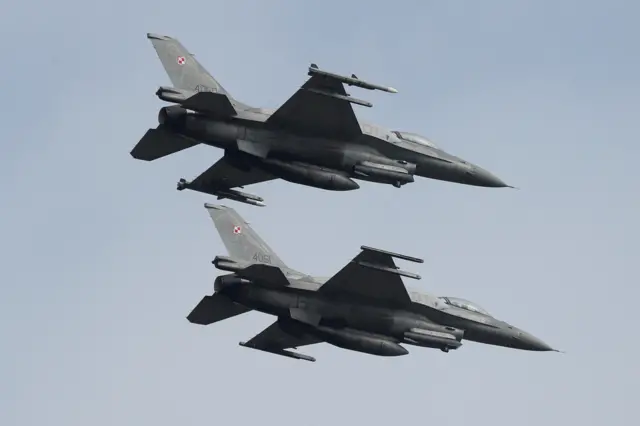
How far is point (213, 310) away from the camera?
221 feet

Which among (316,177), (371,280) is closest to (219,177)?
(316,177)

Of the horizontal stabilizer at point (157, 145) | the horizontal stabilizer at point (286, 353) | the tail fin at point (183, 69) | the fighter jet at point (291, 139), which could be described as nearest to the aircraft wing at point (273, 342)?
the horizontal stabilizer at point (286, 353)

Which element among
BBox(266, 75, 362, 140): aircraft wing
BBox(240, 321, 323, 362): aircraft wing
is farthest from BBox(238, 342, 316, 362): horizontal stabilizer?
BBox(266, 75, 362, 140): aircraft wing

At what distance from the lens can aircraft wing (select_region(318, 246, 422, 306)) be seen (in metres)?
63.5

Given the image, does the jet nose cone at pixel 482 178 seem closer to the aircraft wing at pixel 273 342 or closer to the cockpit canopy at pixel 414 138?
the cockpit canopy at pixel 414 138

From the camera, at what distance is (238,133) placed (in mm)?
64812

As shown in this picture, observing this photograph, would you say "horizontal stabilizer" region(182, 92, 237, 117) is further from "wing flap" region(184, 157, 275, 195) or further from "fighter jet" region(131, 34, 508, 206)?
"wing flap" region(184, 157, 275, 195)

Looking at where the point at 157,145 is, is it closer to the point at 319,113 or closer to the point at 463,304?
the point at 319,113

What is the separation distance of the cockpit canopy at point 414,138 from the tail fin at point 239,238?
6.58 meters

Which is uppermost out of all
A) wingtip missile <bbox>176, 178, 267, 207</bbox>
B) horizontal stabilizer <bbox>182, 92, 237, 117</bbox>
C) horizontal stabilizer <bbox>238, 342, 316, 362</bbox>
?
horizontal stabilizer <bbox>182, 92, 237, 117</bbox>

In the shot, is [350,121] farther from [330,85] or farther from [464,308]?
[464,308]

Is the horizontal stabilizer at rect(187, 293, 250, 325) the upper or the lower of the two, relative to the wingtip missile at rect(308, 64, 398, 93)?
lower

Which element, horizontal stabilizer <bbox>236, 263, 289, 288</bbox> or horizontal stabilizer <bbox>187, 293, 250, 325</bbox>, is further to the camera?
horizontal stabilizer <bbox>187, 293, 250, 325</bbox>

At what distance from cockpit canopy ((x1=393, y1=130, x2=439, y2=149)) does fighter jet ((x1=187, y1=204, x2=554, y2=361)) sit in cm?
571
